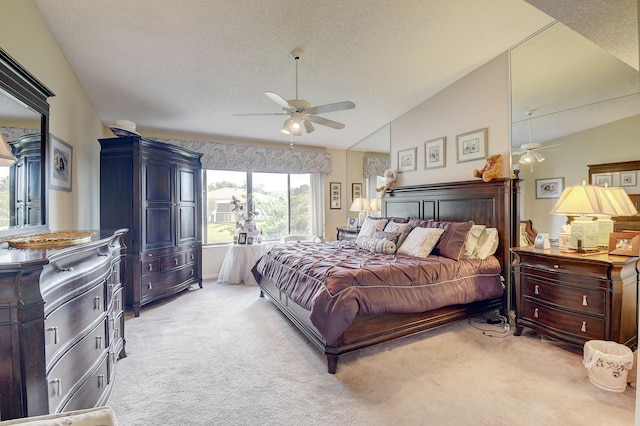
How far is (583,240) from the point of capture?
102 inches

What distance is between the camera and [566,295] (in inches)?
97.7

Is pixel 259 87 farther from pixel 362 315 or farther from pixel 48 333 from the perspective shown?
pixel 48 333

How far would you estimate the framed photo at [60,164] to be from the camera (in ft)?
8.07

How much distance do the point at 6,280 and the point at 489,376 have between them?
111 inches

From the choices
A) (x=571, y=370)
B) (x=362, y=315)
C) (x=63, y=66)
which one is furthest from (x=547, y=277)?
(x=63, y=66)

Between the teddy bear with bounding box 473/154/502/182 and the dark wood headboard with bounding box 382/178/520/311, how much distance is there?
0.08 m

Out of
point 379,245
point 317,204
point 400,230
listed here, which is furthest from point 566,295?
point 317,204

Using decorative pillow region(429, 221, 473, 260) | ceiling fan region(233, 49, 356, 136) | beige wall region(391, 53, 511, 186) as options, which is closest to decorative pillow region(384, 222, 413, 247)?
decorative pillow region(429, 221, 473, 260)

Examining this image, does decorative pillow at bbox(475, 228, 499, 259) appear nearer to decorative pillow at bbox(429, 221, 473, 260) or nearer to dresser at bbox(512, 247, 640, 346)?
decorative pillow at bbox(429, 221, 473, 260)

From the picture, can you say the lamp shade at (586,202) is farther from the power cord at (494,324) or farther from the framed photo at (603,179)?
the power cord at (494,324)

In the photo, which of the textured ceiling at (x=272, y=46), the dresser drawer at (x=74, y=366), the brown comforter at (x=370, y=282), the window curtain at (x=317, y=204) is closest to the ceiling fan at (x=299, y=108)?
the textured ceiling at (x=272, y=46)

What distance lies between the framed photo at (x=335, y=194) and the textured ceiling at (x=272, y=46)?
238cm

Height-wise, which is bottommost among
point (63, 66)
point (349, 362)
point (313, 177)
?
point (349, 362)

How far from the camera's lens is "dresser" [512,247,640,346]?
7.31ft
